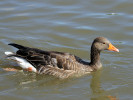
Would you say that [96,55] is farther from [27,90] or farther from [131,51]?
[27,90]

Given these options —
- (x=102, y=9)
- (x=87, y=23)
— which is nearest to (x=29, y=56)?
(x=87, y=23)

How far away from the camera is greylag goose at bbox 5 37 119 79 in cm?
1070

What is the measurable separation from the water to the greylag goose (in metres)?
0.26

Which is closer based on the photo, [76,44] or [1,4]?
[76,44]

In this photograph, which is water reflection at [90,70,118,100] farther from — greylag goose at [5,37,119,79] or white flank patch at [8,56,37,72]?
white flank patch at [8,56,37,72]

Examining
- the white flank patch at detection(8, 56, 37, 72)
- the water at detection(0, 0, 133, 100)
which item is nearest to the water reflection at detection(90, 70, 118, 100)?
the water at detection(0, 0, 133, 100)

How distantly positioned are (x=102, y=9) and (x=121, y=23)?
1.82m

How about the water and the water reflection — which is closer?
the water reflection

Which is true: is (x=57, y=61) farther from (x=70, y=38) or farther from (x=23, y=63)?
(x=70, y=38)

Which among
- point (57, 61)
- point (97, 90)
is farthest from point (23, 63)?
point (97, 90)

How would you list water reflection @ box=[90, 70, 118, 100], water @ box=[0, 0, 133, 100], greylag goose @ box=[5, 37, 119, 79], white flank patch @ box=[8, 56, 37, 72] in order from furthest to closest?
1. white flank patch @ box=[8, 56, 37, 72]
2. greylag goose @ box=[5, 37, 119, 79]
3. water @ box=[0, 0, 133, 100]
4. water reflection @ box=[90, 70, 118, 100]

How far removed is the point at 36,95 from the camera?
9.35m

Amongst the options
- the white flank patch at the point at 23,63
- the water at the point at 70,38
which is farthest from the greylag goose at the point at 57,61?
the water at the point at 70,38

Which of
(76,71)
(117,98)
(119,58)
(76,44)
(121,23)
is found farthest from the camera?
(121,23)
